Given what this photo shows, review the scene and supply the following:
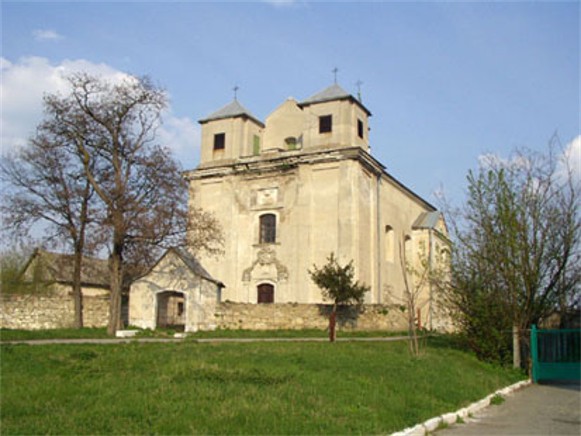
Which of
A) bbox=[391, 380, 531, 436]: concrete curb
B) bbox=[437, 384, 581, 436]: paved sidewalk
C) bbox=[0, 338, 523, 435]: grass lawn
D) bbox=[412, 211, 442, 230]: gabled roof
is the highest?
bbox=[412, 211, 442, 230]: gabled roof

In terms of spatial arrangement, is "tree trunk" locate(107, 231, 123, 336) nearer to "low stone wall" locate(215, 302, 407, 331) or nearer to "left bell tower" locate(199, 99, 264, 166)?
"low stone wall" locate(215, 302, 407, 331)

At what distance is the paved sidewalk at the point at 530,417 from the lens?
8562mm

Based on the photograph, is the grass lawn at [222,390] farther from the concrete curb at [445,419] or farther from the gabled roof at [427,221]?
the gabled roof at [427,221]

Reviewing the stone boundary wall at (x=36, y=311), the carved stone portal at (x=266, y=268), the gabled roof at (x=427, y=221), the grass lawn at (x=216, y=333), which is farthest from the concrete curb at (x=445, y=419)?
the gabled roof at (x=427, y=221)

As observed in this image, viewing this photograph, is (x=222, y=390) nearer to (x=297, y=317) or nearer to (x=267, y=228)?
(x=297, y=317)

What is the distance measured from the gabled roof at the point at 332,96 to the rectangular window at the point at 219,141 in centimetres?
526

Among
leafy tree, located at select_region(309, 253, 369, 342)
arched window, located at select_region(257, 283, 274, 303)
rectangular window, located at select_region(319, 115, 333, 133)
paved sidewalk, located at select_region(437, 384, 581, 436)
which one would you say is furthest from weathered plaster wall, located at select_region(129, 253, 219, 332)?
paved sidewalk, located at select_region(437, 384, 581, 436)

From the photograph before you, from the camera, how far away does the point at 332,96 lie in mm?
32375

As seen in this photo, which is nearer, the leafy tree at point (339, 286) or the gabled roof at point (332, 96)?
the leafy tree at point (339, 286)

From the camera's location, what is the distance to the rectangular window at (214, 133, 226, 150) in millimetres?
35297

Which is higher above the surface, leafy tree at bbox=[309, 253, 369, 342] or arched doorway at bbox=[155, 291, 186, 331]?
leafy tree at bbox=[309, 253, 369, 342]

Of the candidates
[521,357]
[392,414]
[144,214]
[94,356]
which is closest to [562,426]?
[392,414]

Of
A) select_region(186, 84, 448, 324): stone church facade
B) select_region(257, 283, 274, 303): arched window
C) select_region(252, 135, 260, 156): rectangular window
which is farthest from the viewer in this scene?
Answer: select_region(252, 135, 260, 156): rectangular window

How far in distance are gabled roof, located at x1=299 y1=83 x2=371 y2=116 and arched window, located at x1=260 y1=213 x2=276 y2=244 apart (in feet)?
21.6
